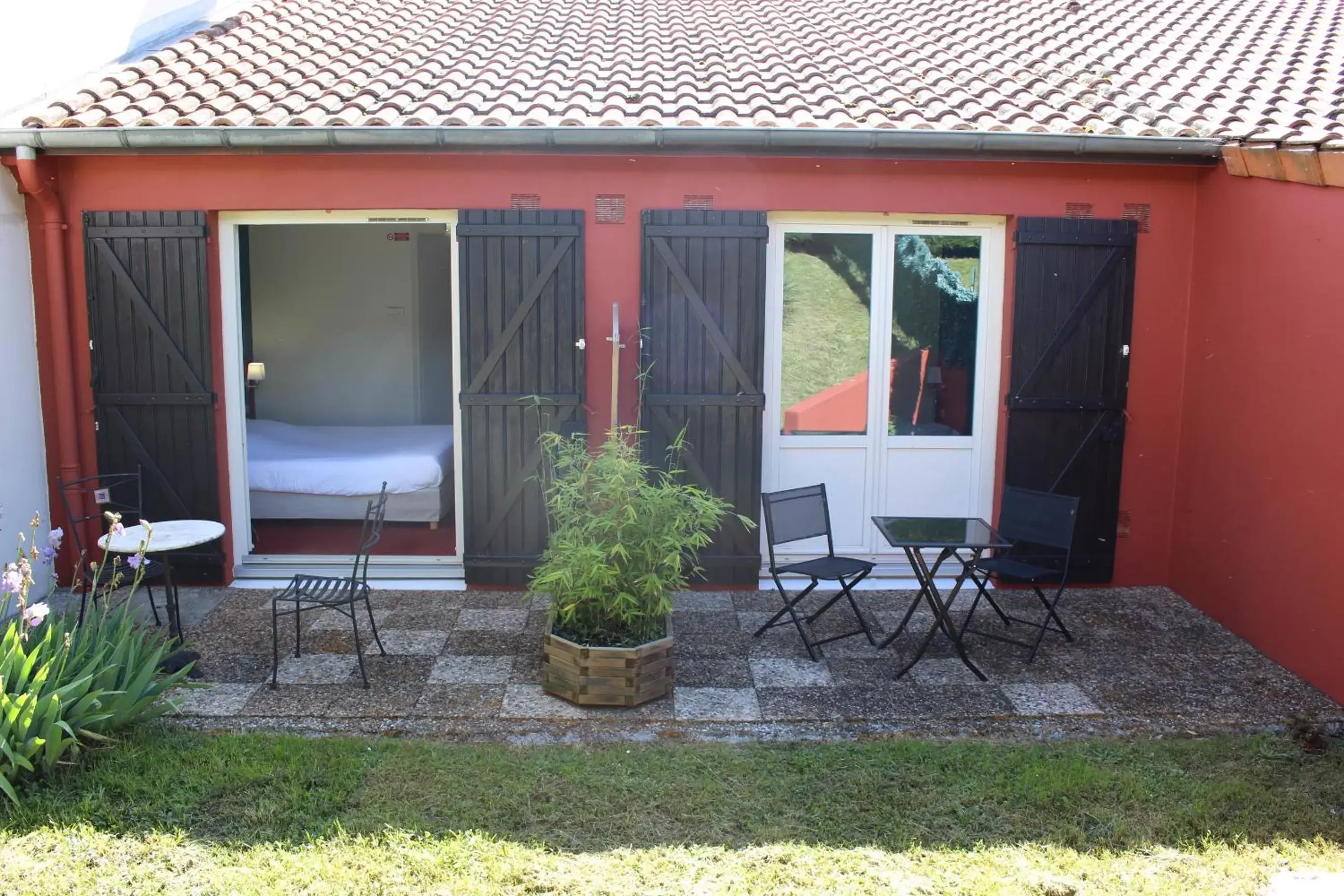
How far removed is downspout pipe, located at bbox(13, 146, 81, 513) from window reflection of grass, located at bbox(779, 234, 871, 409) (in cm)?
459

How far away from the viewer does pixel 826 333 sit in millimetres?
7418

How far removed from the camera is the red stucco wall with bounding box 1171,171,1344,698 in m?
5.80

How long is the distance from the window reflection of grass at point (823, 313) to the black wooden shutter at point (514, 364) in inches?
55.3

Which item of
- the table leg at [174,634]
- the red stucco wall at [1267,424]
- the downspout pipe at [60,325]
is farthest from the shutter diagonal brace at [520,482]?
the red stucco wall at [1267,424]

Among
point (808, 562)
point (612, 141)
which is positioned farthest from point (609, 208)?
point (808, 562)

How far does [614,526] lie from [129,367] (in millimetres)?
3667

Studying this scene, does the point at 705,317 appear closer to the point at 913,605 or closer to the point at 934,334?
the point at 934,334

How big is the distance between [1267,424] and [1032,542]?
4.83 ft

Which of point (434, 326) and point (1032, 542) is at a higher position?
Answer: point (434, 326)

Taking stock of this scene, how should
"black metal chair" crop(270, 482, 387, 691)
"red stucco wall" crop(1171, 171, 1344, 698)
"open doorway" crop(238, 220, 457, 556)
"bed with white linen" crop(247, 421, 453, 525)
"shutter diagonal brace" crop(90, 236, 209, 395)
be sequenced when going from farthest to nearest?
"open doorway" crop(238, 220, 457, 556), "bed with white linen" crop(247, 421, 453, 525), "shutter diagonal brace" crop(90, 236, 209, 395), "red stucco wall" crop(1171, 171, 1344, 698), "black metal chair" crop(270, 482, 387, 691)

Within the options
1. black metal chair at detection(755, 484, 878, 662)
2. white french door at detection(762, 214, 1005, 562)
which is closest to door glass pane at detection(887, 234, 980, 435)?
white french door at detection(762, 214, 1005, 562)

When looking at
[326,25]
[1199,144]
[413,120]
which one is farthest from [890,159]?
[326,25]

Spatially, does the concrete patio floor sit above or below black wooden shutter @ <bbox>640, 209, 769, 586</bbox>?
below

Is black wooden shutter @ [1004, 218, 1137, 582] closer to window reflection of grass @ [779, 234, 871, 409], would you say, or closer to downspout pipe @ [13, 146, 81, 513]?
window reflection of grass @ [779, 234, 871, 409]
